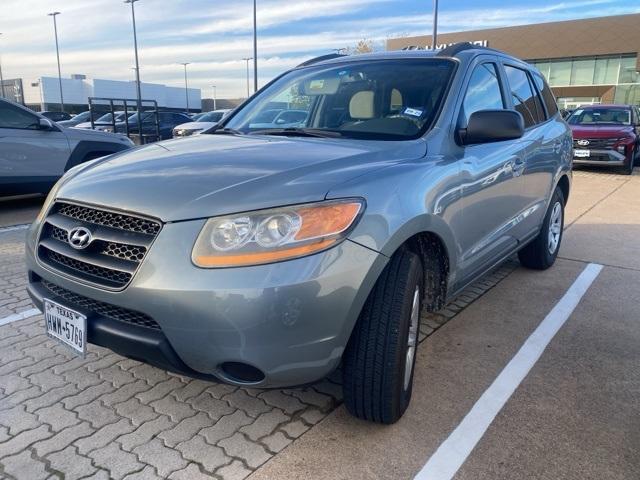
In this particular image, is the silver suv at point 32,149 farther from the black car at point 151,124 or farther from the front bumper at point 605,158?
the black car at point 151,124

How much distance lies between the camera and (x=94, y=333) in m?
2.21

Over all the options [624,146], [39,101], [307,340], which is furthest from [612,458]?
[39,101]

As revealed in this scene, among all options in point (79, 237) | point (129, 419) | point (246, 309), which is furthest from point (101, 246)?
point (129, 419)

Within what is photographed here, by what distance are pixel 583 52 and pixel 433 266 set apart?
44681mm

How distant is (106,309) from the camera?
86.6 inches

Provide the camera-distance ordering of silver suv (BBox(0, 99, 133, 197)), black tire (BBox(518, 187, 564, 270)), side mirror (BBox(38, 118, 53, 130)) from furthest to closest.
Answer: side mirror (BBox(38, 118, 53, 130)) < silver suv (BBox(0, 99, 133, 197)) < black tire (BBox(518, 187, 564, 270))

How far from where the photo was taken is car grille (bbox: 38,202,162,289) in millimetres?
2104

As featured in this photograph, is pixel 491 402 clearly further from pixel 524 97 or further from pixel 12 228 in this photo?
pixel 12 228

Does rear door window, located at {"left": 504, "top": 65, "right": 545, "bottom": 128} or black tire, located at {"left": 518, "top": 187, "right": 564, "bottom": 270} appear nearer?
rear door window, located at {"left": 504, "top": 65, "right": 545, "bottom": 128}

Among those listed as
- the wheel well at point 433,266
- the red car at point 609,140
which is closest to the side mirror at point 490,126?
the wheel well at point 433,266

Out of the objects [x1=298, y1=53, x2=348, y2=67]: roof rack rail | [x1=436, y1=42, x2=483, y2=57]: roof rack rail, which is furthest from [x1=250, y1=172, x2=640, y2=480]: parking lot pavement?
[x1=298, y1=53, x2=348, y2=67]: roof rack rail

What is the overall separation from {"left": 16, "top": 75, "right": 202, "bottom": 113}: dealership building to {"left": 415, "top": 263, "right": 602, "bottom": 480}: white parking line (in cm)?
5890

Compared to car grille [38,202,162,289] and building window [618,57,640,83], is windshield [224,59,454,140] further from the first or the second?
building window [618,57,640,83]

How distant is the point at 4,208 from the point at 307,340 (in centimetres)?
752
